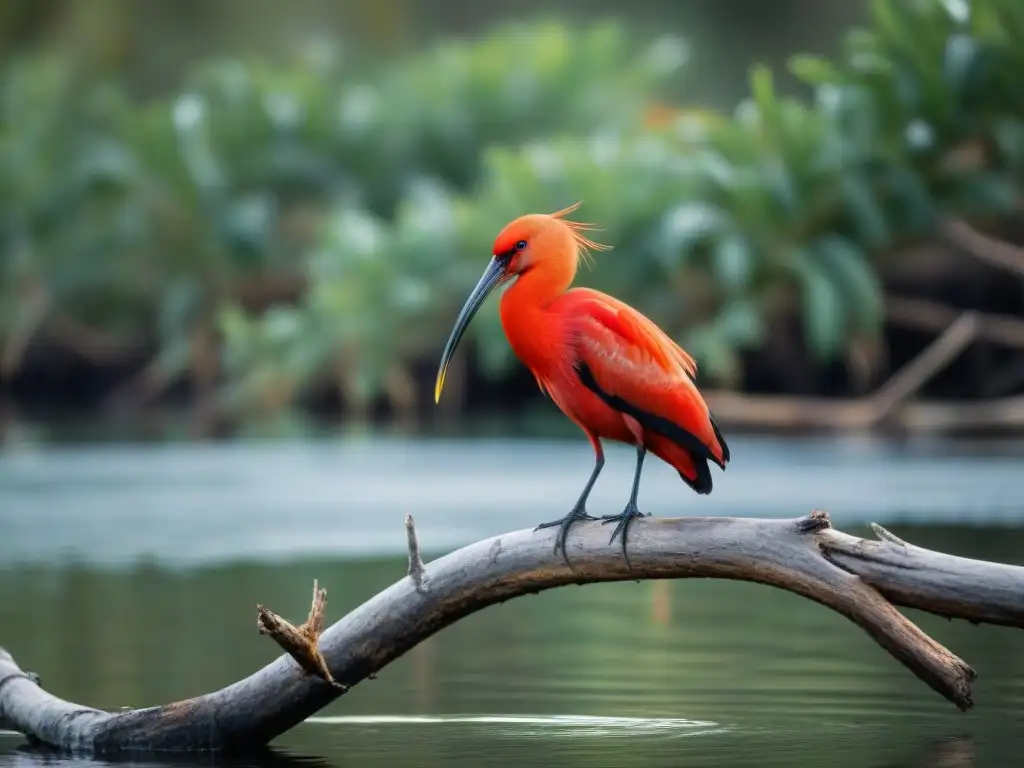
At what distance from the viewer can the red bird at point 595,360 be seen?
7.14 metres

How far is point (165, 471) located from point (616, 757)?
614 inches

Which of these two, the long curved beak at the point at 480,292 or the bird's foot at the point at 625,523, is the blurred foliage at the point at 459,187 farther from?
the bird's foot at the point at 625,523

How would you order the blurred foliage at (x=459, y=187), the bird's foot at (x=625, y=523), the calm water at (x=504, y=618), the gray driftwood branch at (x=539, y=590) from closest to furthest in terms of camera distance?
the gray driftwood branch at (x=539, y=590), the bird's foot at (x=625, y=523), the calm water at (x=504, y=618), the blurred foliage at (x=459, y=187)

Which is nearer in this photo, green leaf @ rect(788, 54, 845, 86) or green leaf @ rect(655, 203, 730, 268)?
green leaf @ rect(788, 54, 845, 86)

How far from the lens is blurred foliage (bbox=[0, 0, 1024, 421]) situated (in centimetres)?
2800

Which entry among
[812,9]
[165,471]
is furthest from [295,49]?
[165,471]

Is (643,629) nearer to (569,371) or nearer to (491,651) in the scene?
(491,651)

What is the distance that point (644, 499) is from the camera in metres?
18.1

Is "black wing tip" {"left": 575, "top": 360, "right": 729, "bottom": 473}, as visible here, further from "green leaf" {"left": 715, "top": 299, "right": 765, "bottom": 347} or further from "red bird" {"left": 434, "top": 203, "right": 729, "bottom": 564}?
"green leaf" {"left": 715, "top": 299, "right": 765, "bottom": 347}

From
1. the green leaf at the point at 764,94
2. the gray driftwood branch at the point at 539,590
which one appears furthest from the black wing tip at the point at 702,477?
the green leaf at the point at 764,94

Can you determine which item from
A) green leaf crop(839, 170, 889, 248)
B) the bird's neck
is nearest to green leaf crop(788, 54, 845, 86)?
green leaf crop(839, 170, 889, 248)

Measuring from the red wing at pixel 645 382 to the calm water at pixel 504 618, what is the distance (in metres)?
1.10

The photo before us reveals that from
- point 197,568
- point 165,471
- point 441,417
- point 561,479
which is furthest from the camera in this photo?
point 441,417

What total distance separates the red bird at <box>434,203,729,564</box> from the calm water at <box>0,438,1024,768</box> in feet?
3.44
